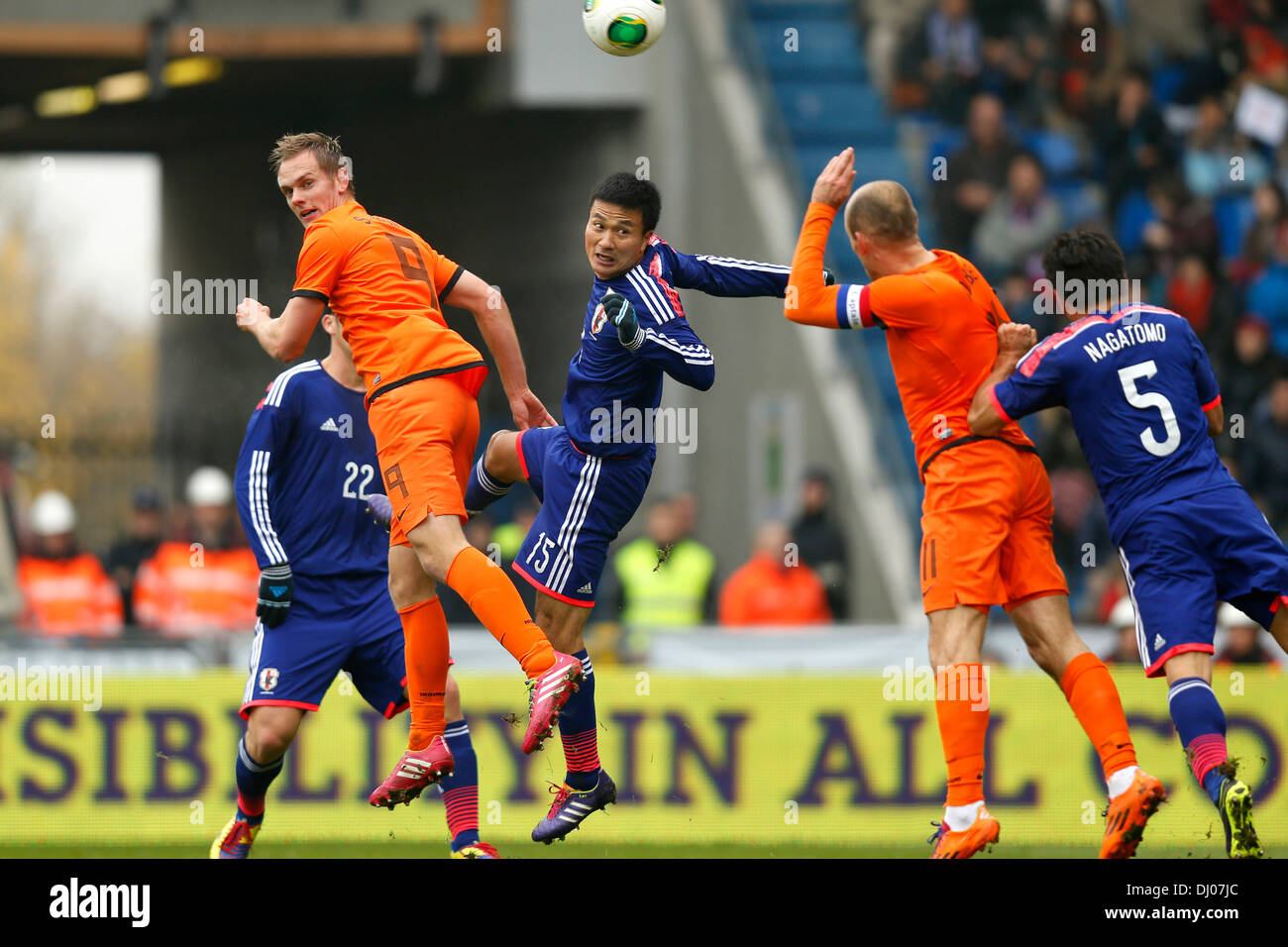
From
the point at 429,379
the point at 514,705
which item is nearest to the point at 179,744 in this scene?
the point at 514,705

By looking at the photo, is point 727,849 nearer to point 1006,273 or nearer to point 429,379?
point 429,379

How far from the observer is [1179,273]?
14773 millimetres

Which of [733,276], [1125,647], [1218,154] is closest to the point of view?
[733,276]

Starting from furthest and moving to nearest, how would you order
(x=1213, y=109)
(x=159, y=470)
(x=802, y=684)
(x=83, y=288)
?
(x=83, y=288), (x=159, y=470), (x=1213, y=109), (x=802, y=684)

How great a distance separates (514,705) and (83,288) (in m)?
47.4

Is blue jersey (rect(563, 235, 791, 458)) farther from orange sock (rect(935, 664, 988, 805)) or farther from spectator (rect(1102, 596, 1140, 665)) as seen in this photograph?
spectator (rect(1102, 596, 1140, 665))

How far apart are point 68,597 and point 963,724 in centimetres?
912

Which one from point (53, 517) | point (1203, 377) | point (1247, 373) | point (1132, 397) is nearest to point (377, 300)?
point (1132, 397)

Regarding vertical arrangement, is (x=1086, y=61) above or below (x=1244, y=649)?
above

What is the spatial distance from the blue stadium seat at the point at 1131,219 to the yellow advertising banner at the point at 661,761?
569 centimetres

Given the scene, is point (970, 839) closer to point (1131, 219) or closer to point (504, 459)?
point (504, 459)

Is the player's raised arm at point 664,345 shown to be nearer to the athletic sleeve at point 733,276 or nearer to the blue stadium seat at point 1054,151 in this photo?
the athletic sleeve at point 733,276

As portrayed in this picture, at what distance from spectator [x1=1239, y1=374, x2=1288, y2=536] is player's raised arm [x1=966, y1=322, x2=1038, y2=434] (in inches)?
256

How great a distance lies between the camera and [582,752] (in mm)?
7805
